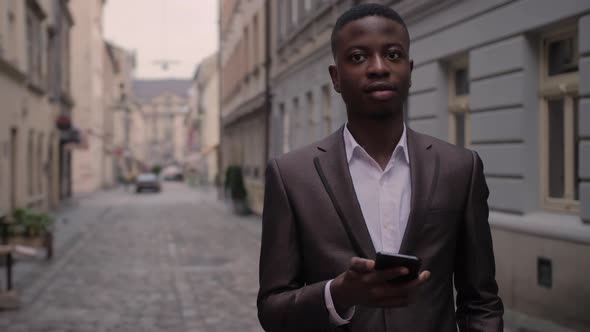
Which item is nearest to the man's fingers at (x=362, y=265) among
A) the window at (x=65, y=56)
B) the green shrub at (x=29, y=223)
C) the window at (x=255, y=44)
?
the green shrub at (x=29, y=223)

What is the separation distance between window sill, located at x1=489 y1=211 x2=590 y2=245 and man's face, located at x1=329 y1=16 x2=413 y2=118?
5719 mm

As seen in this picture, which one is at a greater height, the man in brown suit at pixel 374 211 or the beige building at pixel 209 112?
the beige building at pixel 209 112

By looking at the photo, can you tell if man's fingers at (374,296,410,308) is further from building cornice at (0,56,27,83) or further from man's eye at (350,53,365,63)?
building cornice at (0,56,27,83)

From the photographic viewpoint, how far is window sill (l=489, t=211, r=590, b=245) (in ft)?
24.0

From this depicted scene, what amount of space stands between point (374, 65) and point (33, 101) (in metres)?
22.8

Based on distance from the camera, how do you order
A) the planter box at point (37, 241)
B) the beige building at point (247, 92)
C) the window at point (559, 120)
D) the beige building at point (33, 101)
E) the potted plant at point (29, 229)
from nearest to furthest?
the window at point (559, 120), the planter box at point (37, 241), the potted plant at point (29, 229), the beige building at point (33, 101), the beige building at point (247, 92)

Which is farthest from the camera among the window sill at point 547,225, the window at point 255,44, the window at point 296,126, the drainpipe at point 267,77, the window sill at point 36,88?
the window at point 255,44

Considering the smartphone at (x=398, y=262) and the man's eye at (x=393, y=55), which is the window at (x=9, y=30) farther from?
the smartphone at (x=398, y=262)

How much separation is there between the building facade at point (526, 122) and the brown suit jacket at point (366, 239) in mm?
5510

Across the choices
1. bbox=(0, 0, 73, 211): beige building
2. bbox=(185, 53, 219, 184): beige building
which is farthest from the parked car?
bbox=(0, 0, 73, 211): beige building

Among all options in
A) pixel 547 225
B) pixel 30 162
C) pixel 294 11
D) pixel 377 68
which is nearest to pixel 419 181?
pixel 377 68

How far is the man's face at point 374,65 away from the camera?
1.97m

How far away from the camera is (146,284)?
449 inches

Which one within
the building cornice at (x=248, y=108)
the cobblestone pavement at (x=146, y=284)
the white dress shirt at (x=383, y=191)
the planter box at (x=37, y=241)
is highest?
the building cornice at (x=248, y=108)
